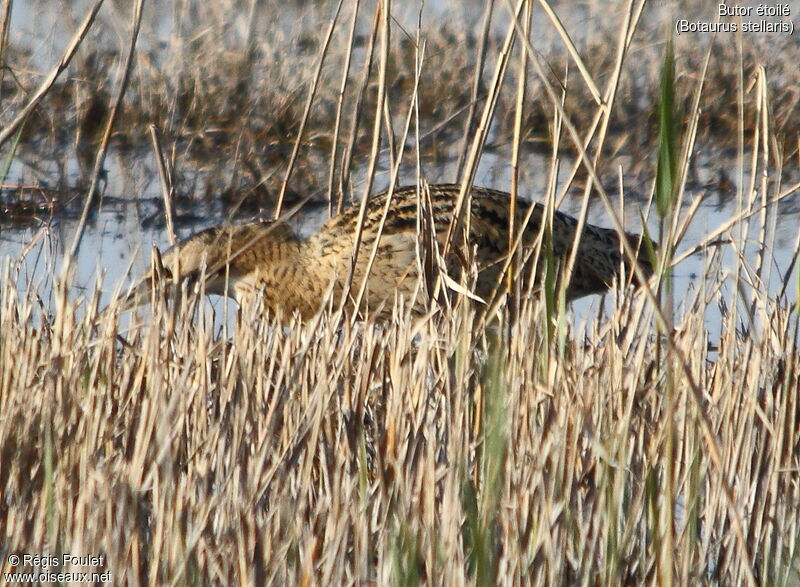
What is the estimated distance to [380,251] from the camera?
4785 mm

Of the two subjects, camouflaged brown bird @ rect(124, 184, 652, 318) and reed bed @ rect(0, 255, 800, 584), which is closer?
reed bed @ rect(0, 255, 800, 584)

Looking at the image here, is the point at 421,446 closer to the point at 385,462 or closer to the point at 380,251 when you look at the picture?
the point at 385,462

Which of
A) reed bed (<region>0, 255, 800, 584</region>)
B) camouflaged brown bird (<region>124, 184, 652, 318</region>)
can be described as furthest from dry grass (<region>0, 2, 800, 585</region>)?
camouflaged brown bird (<region>124, 184, 652, 318</region>)

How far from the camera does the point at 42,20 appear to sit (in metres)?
7.96

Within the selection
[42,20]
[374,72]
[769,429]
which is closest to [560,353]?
[769,429]

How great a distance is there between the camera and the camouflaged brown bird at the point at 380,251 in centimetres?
475

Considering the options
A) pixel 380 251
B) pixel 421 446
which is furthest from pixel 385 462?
pixel 380 251

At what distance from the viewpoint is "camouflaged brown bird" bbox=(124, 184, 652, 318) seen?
475 cm

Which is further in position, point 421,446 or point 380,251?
point 380,251

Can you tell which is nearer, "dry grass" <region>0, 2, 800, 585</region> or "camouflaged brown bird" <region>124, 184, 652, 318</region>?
"dry grass" <region>0, 2, 800, 585</region>

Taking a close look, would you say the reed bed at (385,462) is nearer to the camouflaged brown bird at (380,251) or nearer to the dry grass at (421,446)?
the dry grass at (421,446)

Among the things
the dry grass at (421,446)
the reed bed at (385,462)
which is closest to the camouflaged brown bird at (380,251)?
the dry grass at (421,446)

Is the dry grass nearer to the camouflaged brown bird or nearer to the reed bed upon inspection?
the reed bed

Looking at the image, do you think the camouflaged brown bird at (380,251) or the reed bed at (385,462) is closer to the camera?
the reed bed at (385,462)
